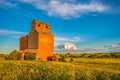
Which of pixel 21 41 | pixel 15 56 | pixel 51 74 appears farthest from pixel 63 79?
pixel 21 41

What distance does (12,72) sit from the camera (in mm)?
15227

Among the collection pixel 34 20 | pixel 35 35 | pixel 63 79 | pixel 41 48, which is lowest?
pixel 63 79

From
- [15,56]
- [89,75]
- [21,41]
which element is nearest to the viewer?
[89,75]

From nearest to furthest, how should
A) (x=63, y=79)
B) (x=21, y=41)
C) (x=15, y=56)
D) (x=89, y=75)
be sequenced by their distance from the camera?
(x=63, y=79) < (x=89, y=75) < (x=15, y=56) < (x=21, y=41)

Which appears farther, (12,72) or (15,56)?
(15,56)

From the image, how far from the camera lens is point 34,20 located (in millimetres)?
60906

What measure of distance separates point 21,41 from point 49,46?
36.3ft

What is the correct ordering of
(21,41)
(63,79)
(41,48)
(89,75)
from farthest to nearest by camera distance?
(21,41) < (41,48) < (89,75) < (63,79)

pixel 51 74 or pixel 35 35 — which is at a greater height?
pixel 35 35

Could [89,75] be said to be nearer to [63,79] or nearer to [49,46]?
[63,79]

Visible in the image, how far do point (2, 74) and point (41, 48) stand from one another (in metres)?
43.2

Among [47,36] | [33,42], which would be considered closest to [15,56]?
[33,42]

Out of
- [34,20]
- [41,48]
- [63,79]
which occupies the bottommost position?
[63,79]

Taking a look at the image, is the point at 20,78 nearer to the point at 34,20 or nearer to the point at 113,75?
the point at 113,75
